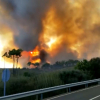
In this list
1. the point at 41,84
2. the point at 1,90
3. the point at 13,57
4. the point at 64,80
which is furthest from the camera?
the point at 13,57

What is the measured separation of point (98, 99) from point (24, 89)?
6.17 metres

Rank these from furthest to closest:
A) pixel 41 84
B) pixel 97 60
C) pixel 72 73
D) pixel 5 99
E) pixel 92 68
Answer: pixel 97 60
pixel 92 68
pixel 72 73
pixel 41 84
pixel 5 99

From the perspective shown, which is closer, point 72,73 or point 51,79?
point 51,79

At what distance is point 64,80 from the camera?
20656 millimetres

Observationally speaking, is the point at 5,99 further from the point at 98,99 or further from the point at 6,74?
the point at 98,99

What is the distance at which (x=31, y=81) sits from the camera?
16938mm

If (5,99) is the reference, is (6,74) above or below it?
above

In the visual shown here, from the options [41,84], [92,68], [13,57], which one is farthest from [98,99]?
[13,57]

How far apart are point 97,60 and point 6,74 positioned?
22298mm

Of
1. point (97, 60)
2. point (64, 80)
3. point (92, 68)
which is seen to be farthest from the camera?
point (97, 60)

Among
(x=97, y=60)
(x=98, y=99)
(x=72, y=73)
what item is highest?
(x=97, y=60)

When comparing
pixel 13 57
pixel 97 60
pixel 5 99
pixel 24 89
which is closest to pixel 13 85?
pixel 24 89

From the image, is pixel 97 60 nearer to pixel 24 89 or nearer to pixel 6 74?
pixel 24 89

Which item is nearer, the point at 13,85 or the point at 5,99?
the point at 5,99
